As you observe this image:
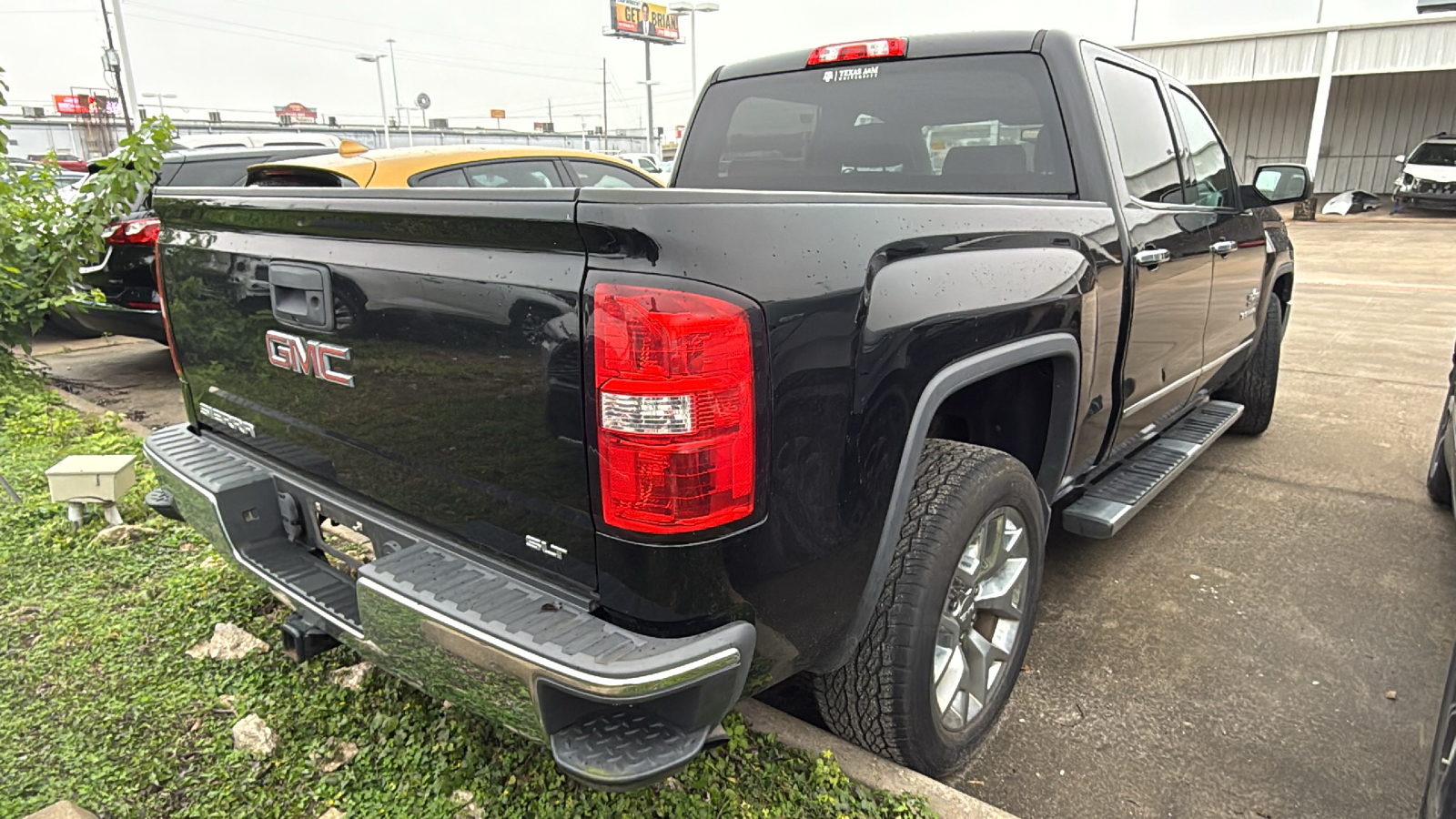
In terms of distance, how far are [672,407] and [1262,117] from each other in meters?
31.9

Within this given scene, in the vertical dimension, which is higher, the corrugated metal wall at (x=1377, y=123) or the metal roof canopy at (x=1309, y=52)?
the metal roof canopy at (x=1309, y=52)

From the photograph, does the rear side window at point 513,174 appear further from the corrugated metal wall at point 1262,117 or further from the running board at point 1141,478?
the corrugated metal wall at point 1262,117

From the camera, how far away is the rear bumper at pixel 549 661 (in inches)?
60.7

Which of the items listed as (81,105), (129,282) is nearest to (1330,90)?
(129,282)

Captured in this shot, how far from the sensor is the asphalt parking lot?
7.63 feet

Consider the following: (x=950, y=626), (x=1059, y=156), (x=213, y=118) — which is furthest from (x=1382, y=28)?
(x=213, y=118)

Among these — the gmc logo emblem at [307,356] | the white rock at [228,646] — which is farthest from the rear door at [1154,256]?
the white rock at [228,646]

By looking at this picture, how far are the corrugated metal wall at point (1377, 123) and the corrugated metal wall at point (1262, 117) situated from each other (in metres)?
0.56

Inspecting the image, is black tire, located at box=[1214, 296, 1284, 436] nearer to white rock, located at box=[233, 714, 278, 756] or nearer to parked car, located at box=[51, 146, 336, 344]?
white rock, located at box=[233, 714, 278, 756]

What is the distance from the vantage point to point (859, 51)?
330 centimetres

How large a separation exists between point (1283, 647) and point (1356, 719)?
0.39 metres

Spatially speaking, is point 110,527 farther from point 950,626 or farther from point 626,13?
point 626,13

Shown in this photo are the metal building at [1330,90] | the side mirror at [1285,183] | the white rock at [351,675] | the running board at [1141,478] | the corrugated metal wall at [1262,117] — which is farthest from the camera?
the corrugated metal wall at [1262,117]

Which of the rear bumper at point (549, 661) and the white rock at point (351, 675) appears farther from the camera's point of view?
the white rock at point (351, 675)
